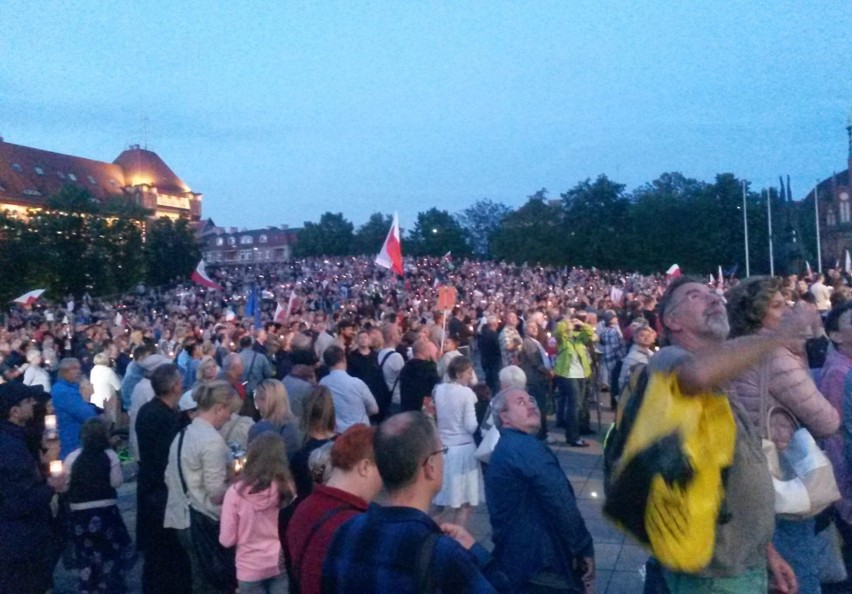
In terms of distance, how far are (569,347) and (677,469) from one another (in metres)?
9.57

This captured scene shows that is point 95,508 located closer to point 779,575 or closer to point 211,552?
point 211,552

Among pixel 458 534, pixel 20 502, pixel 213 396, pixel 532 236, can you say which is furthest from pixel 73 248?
pixel 458 534

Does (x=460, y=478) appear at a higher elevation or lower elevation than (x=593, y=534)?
higher

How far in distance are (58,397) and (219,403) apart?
302 centimetres

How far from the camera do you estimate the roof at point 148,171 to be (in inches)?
4638

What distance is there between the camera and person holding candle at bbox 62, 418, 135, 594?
6.26 m

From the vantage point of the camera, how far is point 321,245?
10719 cm

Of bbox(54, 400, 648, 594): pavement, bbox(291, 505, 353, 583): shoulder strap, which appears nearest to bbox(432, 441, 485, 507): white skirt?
bbox(54, 400, 648, 594): pavement

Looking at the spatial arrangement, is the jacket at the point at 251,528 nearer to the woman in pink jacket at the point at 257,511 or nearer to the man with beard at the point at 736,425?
the woman in pink jacket at the point at 257,511

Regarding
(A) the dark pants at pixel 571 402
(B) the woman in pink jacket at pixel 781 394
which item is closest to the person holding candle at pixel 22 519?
(B) the woman in pink jacket at pixel 781 394

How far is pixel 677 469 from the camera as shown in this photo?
2357 millimetres

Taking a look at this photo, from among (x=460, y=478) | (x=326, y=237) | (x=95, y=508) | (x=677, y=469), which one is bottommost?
(x=460, y=478)

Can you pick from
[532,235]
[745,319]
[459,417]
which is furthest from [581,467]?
[532,235]

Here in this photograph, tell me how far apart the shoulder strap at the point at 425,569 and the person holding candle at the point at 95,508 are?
14.6 ft
